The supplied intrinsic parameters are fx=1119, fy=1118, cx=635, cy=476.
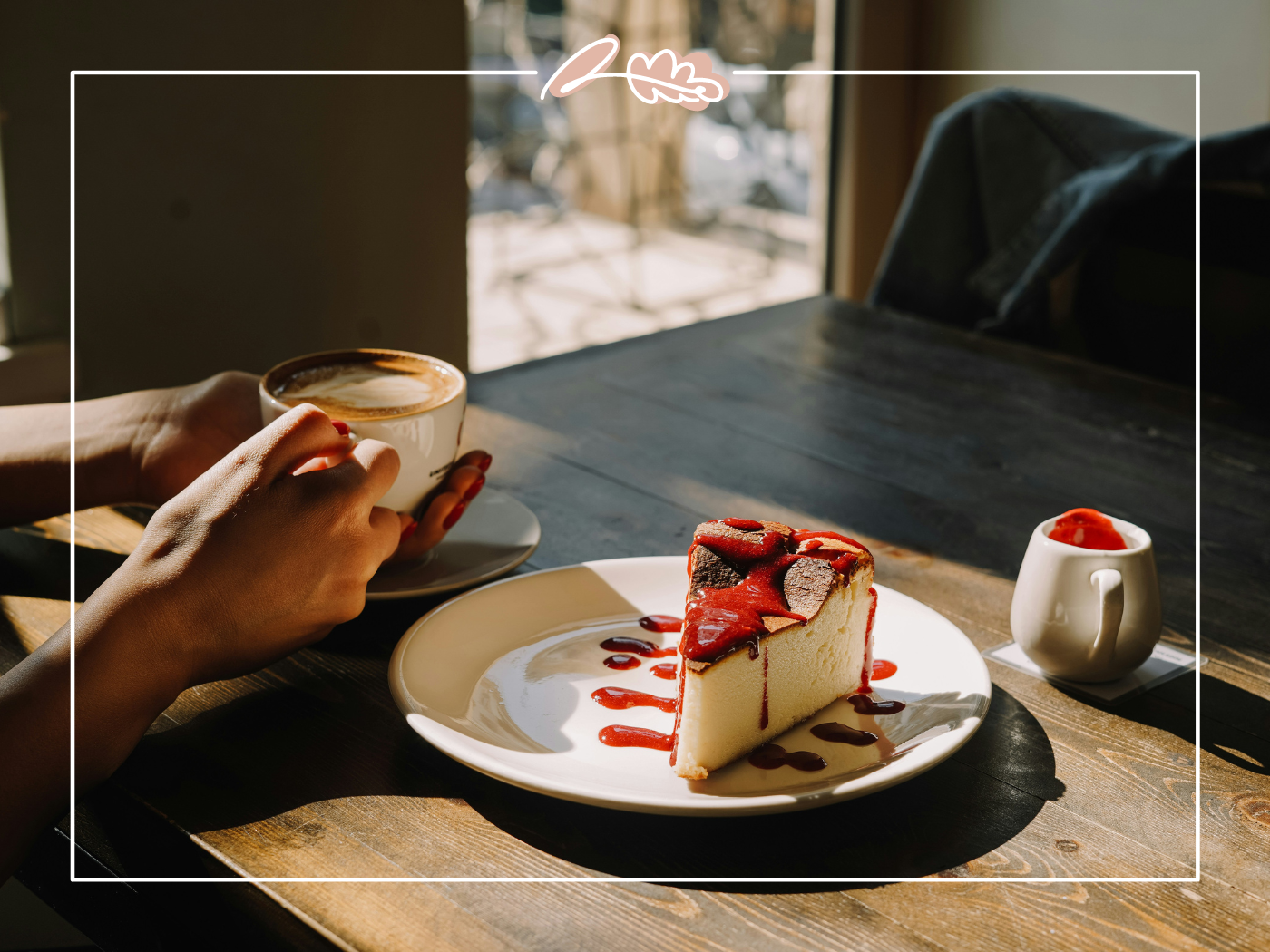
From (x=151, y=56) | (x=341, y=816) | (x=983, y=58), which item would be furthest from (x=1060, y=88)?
(x=341, y=816)

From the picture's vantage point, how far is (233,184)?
6.98 feet

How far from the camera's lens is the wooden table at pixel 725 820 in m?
0.53

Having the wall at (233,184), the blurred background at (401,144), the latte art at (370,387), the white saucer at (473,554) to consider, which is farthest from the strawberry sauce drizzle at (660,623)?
the wall at (233,184)

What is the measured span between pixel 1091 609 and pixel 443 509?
0.47m

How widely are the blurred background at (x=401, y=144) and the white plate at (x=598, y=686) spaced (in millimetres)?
1429

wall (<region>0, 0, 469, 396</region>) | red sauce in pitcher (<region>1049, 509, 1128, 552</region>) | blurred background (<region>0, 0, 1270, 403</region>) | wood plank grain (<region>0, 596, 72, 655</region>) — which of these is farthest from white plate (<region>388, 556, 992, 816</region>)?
wall (<region>0, 0, 469, 396</region>)

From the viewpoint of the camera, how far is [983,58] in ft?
10.9

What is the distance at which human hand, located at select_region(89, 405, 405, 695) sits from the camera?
2.17 ft

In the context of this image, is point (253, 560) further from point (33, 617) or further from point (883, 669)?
point (883, 669)

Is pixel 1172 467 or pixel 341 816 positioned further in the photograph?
pixel 1172 467

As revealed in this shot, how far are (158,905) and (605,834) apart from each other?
9.6 inches

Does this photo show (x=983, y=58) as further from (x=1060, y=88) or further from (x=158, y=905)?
(x=158, y=905)

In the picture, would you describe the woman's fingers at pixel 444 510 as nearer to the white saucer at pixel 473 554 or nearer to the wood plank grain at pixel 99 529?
the white saucer at pixel 473 554

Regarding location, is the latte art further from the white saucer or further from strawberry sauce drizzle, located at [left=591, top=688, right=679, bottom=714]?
strawberry sauce drizzle, located at [left=591, top=688, right=679, bottom=714]
